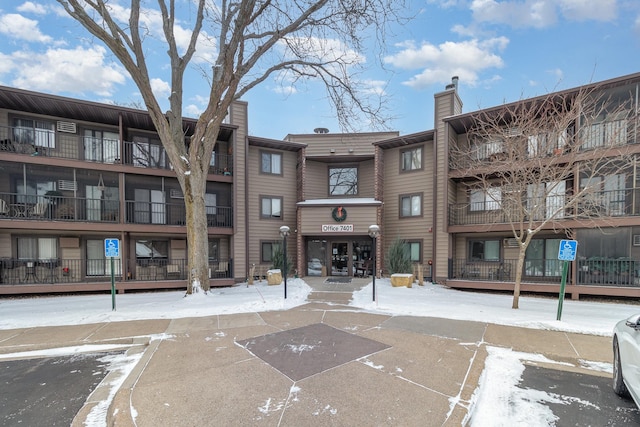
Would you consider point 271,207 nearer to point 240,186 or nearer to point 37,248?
point 240,186

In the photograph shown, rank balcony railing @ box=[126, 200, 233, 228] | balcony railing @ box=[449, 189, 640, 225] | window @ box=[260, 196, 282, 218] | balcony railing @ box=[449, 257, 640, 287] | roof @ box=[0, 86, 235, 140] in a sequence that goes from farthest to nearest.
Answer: window @ box=[260, 196, 282, 218], balcony railing @ box=[126, 200, 233, 228], roof @ box=[0, 86, 235, 140], balcony railing @ box=[449, 257, 640, 287], balcony railing @ box=[449, 189, 640, 225]

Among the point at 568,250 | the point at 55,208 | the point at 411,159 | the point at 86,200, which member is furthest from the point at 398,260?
the point at 55,208

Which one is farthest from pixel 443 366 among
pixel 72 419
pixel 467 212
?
pixel 467 212

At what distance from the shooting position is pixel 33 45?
11508 millimetres

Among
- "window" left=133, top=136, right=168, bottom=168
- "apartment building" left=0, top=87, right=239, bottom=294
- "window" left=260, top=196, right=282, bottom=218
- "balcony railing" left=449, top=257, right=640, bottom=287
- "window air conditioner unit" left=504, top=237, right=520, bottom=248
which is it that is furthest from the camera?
"window" left=260, top=196, right=282, bottom=218

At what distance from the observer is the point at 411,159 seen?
15156 millimetres

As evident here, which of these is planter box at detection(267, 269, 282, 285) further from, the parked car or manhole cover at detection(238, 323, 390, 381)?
the parked car

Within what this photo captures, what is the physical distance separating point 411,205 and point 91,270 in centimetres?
1543

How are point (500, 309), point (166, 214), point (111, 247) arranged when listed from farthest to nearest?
point (166, 214), point (500, 309), point (111, 247)

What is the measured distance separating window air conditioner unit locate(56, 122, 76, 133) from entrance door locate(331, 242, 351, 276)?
13.3 m

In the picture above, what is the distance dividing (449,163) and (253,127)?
1068 cm

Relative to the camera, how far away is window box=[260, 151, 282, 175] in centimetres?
1576

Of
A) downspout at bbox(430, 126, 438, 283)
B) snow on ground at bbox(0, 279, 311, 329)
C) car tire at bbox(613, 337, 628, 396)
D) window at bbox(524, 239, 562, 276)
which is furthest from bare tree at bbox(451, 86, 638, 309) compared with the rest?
snow on ground at bbox(0, 279, 311, 329)

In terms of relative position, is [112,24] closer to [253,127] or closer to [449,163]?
[253,127]
